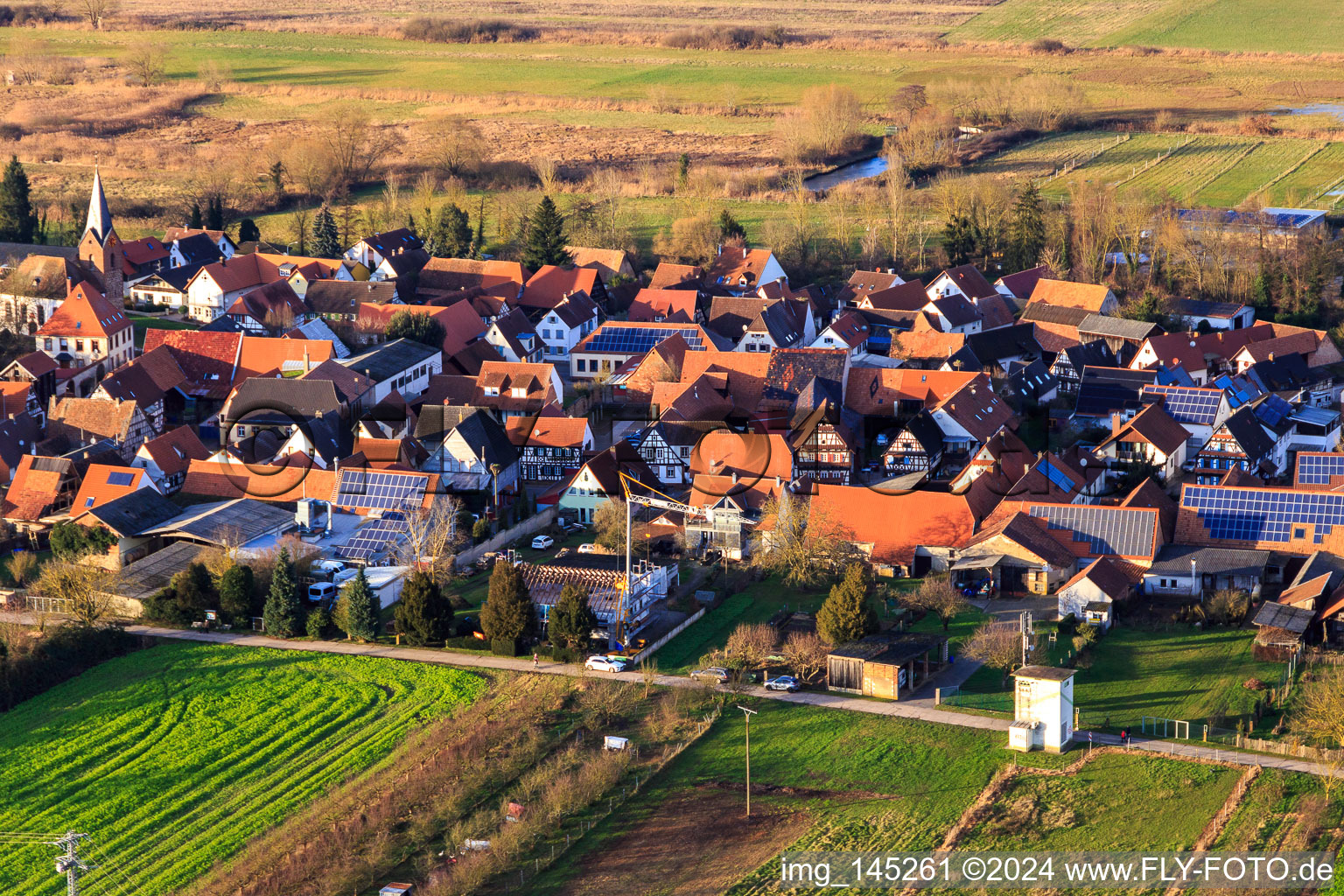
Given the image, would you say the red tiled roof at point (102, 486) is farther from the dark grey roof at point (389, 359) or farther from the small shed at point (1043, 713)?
the small shed at point (1043, 713)

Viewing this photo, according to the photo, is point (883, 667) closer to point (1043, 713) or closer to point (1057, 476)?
point (1043, 713)

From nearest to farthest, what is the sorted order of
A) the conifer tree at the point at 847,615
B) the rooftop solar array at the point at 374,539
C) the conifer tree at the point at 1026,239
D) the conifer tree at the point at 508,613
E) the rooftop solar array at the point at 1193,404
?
the conifer tree at the point at 847,615, the conifer tree at the point at 508,613, the rooftop solar array at the point at 374,539, the rooftop solar array at the point at 1193,404, the conifer tree at the point at 1026,239

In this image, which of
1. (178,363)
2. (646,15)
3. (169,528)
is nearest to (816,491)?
(169,528)

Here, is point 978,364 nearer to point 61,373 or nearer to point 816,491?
point 816,491

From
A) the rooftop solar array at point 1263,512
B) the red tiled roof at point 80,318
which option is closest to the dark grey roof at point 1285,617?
the rooftop solar array at point 1263,512

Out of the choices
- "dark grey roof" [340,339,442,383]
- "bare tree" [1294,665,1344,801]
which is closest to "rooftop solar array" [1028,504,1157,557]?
"bare tree" [1294,665,1344,801]
